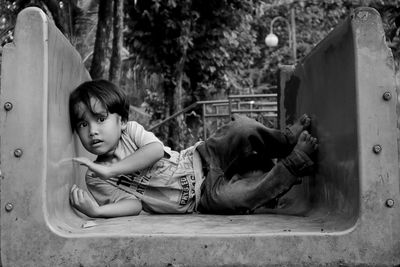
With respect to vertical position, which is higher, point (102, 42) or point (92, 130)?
point (102, 42)

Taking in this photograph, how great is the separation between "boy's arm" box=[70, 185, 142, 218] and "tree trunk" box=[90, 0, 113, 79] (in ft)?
18.7

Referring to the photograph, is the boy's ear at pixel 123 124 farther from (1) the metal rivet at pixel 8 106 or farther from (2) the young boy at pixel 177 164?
(1) the metal rivet at pixel 8 106

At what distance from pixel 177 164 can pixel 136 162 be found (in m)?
0.25

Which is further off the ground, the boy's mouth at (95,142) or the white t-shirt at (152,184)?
the boy's mouth at (95,142)

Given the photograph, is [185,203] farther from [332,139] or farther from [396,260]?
[396,260]

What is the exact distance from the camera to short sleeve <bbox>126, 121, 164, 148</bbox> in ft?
7.48

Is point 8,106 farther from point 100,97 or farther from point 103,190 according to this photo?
point 103,190

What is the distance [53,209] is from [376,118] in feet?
2.85

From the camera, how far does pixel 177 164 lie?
7.72 feet

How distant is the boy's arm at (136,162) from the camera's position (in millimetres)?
1986

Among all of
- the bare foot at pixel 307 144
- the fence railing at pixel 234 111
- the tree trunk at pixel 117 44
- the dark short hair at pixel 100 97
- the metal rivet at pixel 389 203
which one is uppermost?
the tree trunk at pixel 117 44

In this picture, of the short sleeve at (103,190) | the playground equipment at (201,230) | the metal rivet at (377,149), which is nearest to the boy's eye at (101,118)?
the short sleeve at (103,190)

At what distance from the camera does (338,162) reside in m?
1.76

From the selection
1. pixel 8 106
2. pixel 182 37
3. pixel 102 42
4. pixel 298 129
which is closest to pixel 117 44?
pixel 102 42
